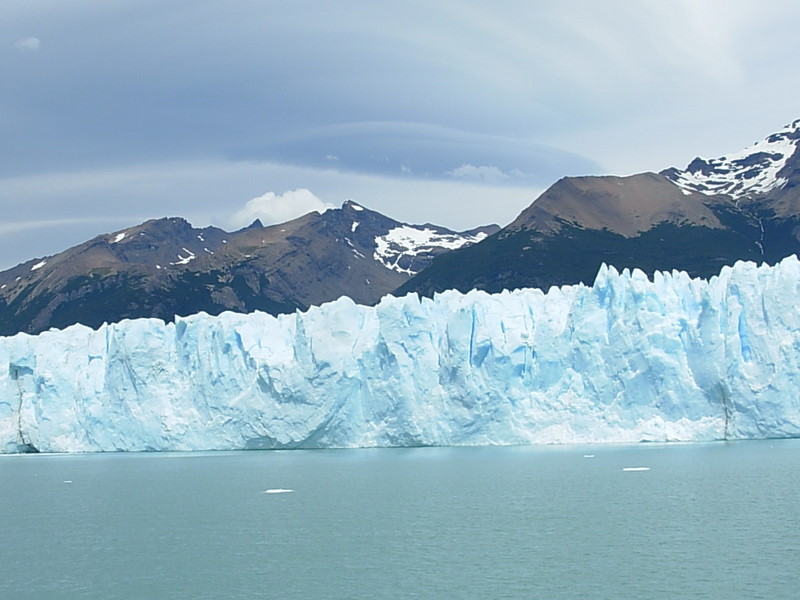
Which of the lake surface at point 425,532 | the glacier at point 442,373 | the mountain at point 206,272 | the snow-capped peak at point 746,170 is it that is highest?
the snow-capped peak at point 746,170

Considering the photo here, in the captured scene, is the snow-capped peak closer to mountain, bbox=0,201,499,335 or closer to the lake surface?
mountain, bbox=0,201,499,335

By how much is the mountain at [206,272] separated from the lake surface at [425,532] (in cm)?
7937

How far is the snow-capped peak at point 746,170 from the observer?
109 m

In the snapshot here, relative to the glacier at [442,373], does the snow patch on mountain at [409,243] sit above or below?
above

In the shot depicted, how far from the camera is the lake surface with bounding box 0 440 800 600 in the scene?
13672mm

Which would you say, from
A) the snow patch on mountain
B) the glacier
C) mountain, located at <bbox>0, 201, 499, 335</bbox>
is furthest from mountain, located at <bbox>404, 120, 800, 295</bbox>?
the snow patch on mountain

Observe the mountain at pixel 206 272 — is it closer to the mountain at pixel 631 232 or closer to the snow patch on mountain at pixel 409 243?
the snow patch on mountain at pixel 409 243

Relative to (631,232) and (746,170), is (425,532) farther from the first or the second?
(746,170)

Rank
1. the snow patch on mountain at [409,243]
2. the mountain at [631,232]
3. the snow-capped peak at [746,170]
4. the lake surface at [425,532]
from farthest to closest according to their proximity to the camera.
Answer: the snow patch on mountain at [409,243] < the snow-capped peak at [746,170] < the mountain at [631,232] < the lake surface at [425,532]

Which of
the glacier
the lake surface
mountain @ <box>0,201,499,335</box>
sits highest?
mountain @ <box>0,201,499,335</box>

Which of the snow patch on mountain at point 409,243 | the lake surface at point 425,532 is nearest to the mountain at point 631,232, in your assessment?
the snow patch on mountain at point 409,243

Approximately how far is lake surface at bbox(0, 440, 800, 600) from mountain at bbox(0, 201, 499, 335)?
79372mm

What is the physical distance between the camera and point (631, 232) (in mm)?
94125

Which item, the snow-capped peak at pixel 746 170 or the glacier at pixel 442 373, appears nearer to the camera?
the glacier at pixel 442 373
